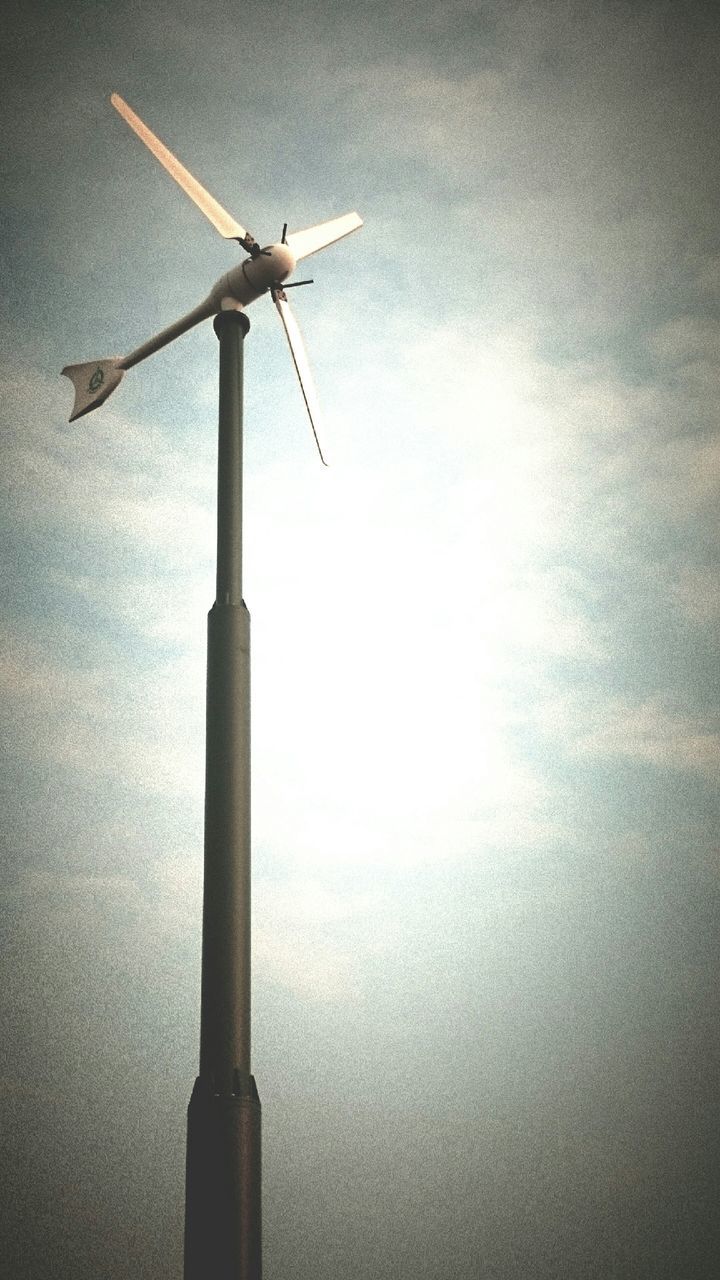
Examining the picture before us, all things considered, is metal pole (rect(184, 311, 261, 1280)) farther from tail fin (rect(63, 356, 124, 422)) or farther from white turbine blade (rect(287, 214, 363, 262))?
tail fin (rect(63, 356, 124, 422))

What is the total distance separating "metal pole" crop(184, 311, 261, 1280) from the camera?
319 inches

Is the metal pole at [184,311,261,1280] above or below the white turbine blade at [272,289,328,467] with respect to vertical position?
below

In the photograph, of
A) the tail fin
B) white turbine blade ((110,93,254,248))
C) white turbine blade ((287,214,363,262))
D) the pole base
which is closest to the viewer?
the pole base

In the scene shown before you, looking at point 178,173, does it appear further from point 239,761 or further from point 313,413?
point 239,761

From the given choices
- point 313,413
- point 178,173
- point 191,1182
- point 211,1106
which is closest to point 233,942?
point 211,1106

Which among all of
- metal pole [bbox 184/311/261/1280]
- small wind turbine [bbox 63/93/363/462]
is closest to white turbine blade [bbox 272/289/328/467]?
small wind turbine [bbox 63/93/363/462]

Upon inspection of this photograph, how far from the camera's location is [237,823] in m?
9.41

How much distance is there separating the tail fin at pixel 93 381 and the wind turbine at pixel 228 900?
2.69 meters

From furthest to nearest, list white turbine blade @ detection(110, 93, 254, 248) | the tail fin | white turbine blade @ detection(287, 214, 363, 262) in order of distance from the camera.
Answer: the tail fin < white turbine blade @ detection(287, 214, 363, 262) < white turbine blade @ detection(110, 93, 254, 248)

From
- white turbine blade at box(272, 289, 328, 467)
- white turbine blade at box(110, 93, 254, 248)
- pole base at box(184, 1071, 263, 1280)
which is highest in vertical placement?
white turbine blade at box(110, 93, 254, 248)

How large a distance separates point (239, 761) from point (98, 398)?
8018mm

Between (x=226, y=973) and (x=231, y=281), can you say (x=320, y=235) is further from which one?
(x=226, y=973)

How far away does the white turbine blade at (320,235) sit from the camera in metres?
13.4

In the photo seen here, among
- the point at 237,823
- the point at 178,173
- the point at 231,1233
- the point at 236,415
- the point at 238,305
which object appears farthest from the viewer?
the point at 178,173
